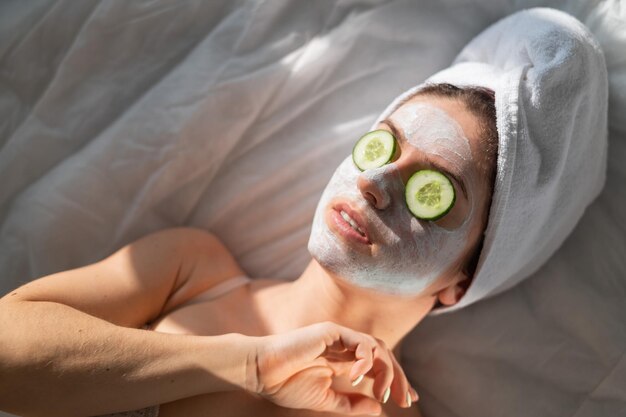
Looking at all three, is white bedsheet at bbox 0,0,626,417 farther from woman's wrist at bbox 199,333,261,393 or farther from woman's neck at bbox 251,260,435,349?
woman's wrist at bbox 199,333,261,393

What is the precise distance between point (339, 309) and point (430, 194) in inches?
18.7

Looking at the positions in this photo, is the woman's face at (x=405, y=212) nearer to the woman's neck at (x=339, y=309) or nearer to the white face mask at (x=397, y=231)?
the white face mask at (x=397, y=231)

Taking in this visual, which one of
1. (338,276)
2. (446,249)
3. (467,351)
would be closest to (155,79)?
(338,276)

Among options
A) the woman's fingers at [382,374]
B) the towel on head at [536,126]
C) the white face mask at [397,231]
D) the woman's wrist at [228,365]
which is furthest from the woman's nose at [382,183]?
the woman's wrist at [228,365]

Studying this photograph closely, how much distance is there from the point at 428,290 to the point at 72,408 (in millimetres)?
950

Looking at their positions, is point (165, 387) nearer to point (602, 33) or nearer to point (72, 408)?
point (72, 408)

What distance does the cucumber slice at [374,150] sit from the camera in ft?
4.63

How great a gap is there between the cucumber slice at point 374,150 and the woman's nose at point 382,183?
0.03 metres

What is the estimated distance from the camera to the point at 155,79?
191 cm

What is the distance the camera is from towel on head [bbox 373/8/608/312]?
1.48 metres

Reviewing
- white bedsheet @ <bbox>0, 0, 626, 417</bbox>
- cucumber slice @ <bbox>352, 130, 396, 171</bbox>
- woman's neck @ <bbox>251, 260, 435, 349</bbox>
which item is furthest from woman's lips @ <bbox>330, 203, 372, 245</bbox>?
white bedsheet @ <bbox>0, 0, 626, 417</bbox>

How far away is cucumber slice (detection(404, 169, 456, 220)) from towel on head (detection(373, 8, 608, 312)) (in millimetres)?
177

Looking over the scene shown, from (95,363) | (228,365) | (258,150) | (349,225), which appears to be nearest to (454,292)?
(349,225)

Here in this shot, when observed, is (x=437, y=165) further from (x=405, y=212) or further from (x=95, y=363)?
(x=95, y=363)
